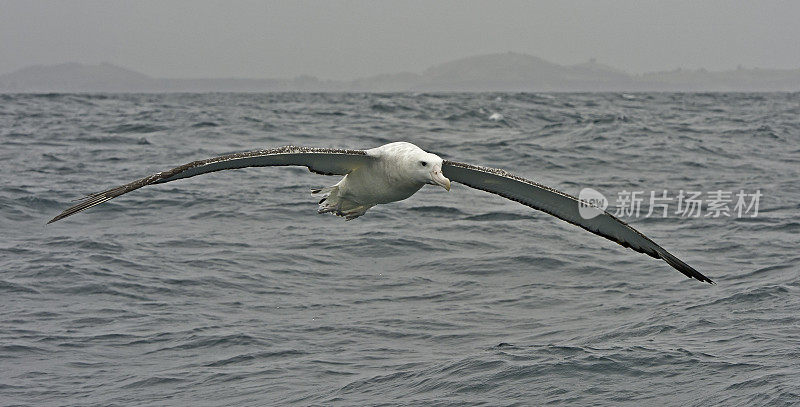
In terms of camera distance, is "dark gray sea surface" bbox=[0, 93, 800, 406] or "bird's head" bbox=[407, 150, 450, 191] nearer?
"bird's head" bbox=[407, 150, 450, 191]

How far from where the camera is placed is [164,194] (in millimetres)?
20469

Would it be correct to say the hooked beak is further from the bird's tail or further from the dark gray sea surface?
the dark gray sea surface

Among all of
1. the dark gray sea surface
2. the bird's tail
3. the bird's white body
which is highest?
the bird's white body

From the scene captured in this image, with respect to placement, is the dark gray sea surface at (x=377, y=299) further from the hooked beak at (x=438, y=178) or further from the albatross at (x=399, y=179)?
the hooked beak at (x=438, y=178)

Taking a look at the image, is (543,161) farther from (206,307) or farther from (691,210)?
(206,307)

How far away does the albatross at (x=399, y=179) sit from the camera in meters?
8.05

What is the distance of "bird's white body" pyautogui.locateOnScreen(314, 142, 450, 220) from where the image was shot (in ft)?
26.6

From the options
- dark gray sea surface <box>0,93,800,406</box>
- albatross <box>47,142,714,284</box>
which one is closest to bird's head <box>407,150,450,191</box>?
albatross <box>47,142,714,284</box>

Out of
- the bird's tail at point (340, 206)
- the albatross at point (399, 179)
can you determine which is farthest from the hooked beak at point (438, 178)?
the bird's tail at point (340, 206)

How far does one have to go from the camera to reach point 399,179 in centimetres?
845

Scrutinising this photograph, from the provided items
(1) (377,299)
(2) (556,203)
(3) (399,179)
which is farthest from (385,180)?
(1) (377,299)

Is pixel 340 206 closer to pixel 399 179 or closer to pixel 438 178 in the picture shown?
pixel 399 179

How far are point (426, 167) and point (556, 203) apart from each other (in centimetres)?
211

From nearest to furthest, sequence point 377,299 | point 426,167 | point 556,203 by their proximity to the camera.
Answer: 1. point 426,167
2. point 556,203
3. point 377,299
